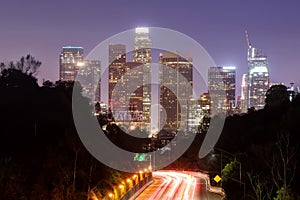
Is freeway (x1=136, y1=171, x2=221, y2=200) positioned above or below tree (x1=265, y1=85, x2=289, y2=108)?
below

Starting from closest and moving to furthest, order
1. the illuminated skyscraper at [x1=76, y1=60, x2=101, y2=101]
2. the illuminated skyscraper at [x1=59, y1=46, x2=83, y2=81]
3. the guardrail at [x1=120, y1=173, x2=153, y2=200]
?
the guardrail at [x1=120, y1=173, x2=153, y2=200] → the illuminated skyscraper at [x1=76, y1=60, x2=101, y2=101] → the illuminated skyscraper at [x1=59, y1=46, x2=83, y2=81]

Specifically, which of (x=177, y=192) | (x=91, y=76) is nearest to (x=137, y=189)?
(x=177, y=192)

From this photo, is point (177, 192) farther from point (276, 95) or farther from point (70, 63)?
point (70, 63)

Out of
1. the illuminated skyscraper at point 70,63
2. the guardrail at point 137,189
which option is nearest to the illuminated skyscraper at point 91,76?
the illuminated skyscraper at point 70,63

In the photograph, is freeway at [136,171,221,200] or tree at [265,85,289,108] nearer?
freeway at [136,171,221,200]

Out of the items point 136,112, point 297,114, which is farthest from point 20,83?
point 136,112

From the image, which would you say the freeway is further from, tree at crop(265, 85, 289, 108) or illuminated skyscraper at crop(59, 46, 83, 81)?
illuminated skyscraper at crop(59, 46, 83, 81)

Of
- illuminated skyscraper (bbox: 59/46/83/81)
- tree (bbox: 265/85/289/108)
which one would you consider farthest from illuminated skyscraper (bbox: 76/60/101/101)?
tree (bbox: 265/85/289/108)

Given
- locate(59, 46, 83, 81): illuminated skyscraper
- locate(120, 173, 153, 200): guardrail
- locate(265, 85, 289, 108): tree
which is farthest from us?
locate(59, 46, 83, 81): illuminated skyscraper

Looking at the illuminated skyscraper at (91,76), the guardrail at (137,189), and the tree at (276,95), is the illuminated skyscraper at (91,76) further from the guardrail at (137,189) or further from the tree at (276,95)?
the guardrail at (137,189)
